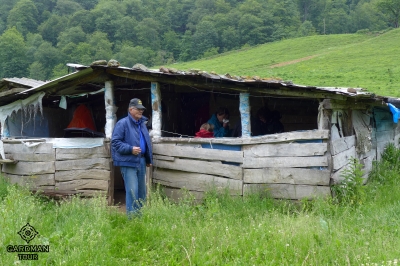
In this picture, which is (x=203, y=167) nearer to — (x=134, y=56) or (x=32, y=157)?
(x=32, y=157)

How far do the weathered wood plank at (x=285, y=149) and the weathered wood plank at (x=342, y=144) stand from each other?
0.22 meters

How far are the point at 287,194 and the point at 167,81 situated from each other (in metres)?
2.92

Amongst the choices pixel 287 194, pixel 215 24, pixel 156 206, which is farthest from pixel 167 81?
pixel 215 24

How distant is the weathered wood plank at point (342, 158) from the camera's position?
6742mm

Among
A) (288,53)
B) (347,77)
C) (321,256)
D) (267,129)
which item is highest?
(288,53)

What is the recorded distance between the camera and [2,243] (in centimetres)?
468

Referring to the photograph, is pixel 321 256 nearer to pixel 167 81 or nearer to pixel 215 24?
pixel 167 81

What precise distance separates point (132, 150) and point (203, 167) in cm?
163

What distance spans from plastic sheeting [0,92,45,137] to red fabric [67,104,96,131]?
796 mm

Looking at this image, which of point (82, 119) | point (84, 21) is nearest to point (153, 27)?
point (84, 21)

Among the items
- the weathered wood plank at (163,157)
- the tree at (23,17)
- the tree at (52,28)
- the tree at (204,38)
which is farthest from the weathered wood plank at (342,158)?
the tree at (23,17)

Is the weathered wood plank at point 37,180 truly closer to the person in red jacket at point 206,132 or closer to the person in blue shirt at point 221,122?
the person in red jacket at point 206,132

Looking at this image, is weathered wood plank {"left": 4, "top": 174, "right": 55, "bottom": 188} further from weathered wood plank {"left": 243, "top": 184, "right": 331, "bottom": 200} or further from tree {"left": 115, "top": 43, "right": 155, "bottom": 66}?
tree {"left": 115, "top": 43, "right": 155, "bottom": 66}

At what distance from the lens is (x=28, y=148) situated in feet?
27.9
